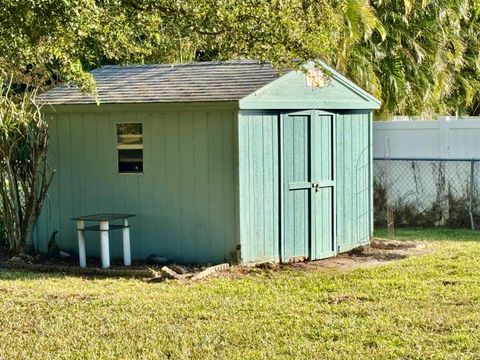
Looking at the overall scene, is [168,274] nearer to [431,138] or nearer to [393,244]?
[393,244]

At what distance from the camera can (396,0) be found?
20953 millimetres

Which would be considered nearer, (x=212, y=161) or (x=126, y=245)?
(x=212, y=161)

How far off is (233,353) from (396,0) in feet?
50.7

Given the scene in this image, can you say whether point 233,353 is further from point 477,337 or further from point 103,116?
point 103,116

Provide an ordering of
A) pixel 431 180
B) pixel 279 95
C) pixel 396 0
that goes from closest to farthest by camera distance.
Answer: pixel 279 95 → pixel 431 180 → pixel 396 0

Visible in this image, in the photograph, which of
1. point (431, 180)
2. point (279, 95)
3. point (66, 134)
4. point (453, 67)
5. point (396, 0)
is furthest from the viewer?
point (453, 67)

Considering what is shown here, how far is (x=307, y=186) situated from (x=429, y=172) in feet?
15.9

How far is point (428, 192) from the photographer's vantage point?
16172 mm

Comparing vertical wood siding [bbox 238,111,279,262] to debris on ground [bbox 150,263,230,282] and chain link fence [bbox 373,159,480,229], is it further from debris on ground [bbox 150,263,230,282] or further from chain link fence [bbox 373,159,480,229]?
chain link fence [bbox 373,159,480,229]

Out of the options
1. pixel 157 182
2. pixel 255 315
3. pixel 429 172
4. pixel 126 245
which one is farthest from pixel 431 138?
Result: pixel 255 315

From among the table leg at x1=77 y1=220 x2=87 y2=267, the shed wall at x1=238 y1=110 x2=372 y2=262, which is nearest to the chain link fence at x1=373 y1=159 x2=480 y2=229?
the shed wall at x1=238 y1=110 x2=372 y2=262

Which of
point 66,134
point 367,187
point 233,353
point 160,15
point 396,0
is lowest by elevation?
point 233,353

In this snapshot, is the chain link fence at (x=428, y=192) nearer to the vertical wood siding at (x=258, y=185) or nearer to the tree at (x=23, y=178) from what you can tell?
the vertical wood siding at (x=258, y=185)

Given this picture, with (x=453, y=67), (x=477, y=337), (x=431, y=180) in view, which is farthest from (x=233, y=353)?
(x=453, y=67)
